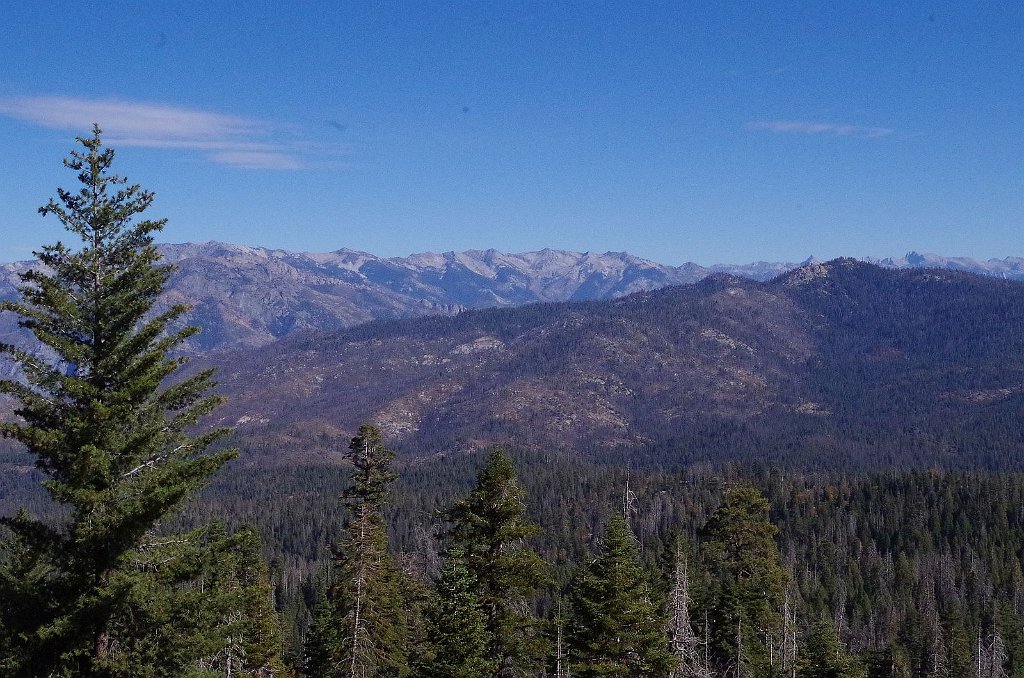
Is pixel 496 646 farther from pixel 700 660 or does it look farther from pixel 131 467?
pixel 700 660

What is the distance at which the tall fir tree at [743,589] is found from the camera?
58.1 metres

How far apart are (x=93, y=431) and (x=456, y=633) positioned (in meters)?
16.1

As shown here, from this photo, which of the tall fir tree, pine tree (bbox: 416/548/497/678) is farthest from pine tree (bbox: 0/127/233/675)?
the tall fir tree

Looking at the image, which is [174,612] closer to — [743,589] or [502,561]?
[502,561]

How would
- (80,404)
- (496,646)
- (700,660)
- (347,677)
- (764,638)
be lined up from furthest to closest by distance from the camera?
(764,638) → (700,660) → (347,677) → (496,646) → (80,404)

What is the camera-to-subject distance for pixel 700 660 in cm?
5612

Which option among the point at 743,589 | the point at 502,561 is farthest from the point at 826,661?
the point at 743,589

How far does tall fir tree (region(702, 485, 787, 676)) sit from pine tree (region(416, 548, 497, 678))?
1230 inches

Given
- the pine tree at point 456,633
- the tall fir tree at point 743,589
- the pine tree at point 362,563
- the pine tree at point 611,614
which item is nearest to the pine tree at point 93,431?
the pine tree at point 456,633

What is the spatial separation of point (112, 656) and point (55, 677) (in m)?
1.16

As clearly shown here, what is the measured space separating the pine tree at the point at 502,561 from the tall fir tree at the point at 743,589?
27.7 m

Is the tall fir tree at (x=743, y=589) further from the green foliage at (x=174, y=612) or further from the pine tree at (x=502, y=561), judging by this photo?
the green foliage at (x=174, y=612)

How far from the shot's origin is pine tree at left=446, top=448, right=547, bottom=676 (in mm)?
33750

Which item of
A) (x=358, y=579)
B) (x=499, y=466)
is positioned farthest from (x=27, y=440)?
(x=358, y=579)
